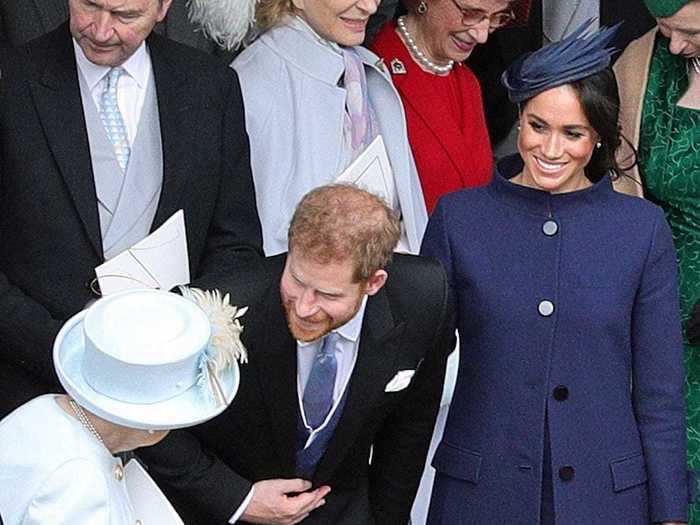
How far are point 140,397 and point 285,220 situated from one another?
115cm

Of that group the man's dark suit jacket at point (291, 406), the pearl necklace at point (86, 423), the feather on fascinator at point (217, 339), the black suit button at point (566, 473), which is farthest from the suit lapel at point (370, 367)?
the pearl necklace at point (86, 423)

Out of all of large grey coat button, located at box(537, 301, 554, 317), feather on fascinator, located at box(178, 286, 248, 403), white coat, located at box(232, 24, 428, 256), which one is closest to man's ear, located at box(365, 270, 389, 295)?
feather on fascinator, located at box(178, 286, 248, 403)

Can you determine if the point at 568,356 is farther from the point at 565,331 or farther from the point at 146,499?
the point at 146,499

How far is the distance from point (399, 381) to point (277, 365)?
25 centimetres

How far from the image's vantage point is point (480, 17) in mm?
4566

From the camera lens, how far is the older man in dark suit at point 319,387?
3572mm

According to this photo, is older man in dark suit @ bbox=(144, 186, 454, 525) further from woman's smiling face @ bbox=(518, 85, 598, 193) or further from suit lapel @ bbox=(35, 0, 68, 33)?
suit lapel @ bbox=(35, 0, 68, 33)

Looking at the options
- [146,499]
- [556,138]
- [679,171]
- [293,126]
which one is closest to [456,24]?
[293,126]

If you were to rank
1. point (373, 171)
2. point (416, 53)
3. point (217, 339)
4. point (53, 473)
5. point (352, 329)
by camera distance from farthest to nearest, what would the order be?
point (416, 53)
point (373, 171)
point (352, 329)
point (217, 339)
point (53, 473)

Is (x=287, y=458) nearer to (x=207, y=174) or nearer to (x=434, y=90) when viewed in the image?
(x=207, y=174)

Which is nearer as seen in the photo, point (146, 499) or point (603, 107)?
point (146, 499)

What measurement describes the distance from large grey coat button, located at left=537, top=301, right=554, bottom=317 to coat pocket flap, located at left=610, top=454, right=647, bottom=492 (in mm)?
329

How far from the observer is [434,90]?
4.63 meters

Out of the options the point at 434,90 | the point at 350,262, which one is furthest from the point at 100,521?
the point at 434,90
